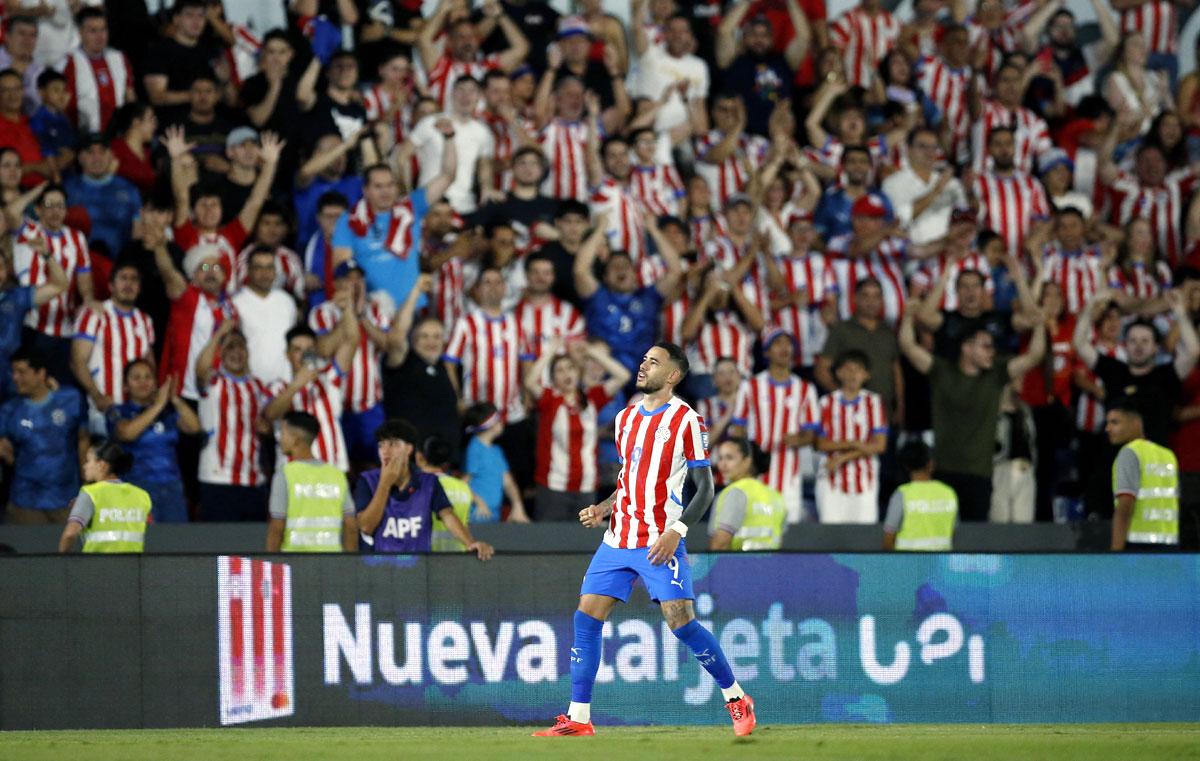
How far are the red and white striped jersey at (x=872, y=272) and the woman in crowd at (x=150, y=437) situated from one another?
638 centimetres

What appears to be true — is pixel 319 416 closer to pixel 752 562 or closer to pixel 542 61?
pixel 752 562

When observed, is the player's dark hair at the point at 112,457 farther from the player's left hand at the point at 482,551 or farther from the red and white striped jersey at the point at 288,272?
the red and white striped jersey at the point at 288,272

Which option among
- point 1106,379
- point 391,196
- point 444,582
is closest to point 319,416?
point 391,196

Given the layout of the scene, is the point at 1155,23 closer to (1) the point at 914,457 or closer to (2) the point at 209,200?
(1) the point at 914,457

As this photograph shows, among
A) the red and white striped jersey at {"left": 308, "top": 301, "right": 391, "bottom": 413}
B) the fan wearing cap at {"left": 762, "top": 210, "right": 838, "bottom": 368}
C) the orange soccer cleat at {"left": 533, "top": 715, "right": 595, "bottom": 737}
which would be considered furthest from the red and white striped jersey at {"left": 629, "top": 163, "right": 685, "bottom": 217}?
the orange soccer cleat at {"left": 533, "top": 715, "right": 595, "bottom": 737}

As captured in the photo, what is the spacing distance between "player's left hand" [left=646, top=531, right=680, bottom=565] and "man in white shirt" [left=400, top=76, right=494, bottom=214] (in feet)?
25.2

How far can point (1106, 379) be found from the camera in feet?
53.0

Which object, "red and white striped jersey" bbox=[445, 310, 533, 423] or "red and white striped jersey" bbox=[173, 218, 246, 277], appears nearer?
"red and white striped jersey" bbox=[173, 218, 246, 277]


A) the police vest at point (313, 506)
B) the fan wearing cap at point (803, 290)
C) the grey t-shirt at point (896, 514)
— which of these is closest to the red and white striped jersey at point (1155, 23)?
the fan wearing cap at point (803, 290)

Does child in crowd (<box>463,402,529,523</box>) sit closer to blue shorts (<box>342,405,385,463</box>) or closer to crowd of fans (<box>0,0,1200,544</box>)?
crowd of fans (<box>0,0,1200,544</box>)

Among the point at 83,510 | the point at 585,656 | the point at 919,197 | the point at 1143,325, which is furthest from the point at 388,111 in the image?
the point at 585,656

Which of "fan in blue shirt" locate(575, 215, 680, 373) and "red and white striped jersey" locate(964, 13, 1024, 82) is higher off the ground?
"red and white striped jersey" locate(964, 13, 1024, 82)

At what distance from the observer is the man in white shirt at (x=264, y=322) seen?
47.8 feet

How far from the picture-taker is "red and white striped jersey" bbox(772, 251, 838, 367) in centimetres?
1630
